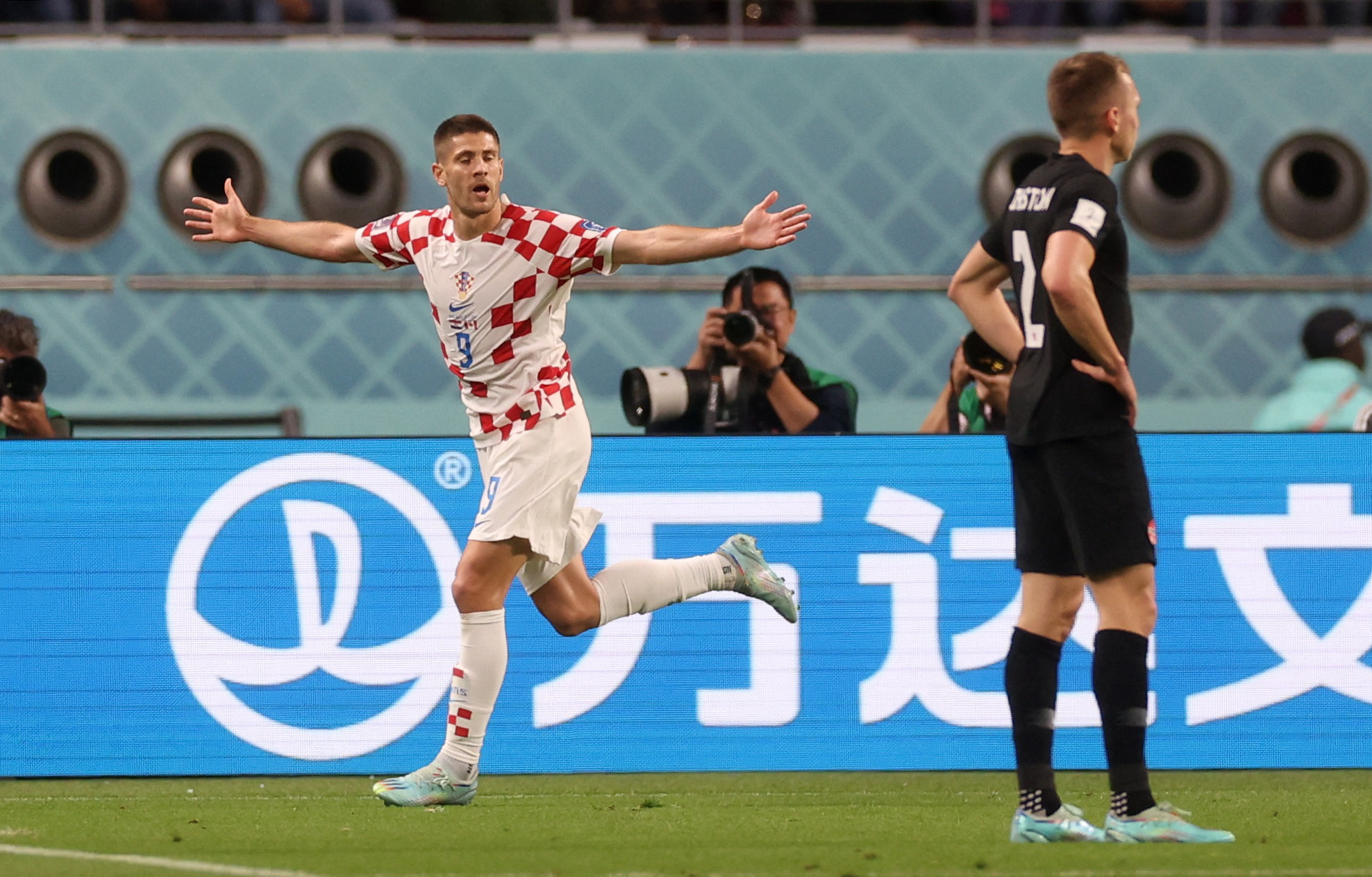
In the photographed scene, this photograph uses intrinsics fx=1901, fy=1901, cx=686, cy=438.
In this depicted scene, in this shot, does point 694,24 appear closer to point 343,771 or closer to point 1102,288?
point 343,771

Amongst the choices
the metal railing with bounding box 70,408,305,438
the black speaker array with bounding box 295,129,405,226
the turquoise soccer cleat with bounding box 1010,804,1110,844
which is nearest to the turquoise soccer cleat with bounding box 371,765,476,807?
the turquoise soccer cleat with bounding box 1010,804,1110,844

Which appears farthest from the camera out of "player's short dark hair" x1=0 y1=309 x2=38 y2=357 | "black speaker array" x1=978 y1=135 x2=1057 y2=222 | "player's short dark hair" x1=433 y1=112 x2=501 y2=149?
"black speaker array" x1=978 y1=135 x2=1057 y2=222

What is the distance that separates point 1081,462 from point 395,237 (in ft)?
7.76

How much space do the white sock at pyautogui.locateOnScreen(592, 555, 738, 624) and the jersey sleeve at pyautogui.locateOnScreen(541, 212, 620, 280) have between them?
3.45ft

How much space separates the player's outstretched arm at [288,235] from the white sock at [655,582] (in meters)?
1.32

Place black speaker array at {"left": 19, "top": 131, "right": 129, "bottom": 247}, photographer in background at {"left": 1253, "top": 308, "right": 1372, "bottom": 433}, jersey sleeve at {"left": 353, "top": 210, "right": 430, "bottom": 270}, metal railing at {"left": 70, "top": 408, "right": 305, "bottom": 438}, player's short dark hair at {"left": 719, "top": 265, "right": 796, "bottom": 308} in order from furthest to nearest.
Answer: black speaker array at {"left": 19, "top": 131, "right": 129, "bottom": 247}
metal railing at {"left": 70, "top": 408, "right": 305, "bottom": 438}
photographer in background at {"left": 1253, "top": 308, "right": 1372, "bottom": 433}
player's short dark hair at {"left": 719, "top": 265, "right": 796, "bottom": 308}
jersey sleeve at {"left": 353, "top": 210, "right": 430, "bottom": 270}

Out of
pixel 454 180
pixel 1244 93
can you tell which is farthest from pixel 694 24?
pixel 454 180

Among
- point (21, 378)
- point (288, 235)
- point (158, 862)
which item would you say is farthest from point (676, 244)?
point (21, 378)

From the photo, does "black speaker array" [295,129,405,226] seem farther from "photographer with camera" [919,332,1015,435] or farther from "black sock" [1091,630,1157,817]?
"black sock" [1091,630,1157,817]

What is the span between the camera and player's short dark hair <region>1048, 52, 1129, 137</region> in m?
4.86

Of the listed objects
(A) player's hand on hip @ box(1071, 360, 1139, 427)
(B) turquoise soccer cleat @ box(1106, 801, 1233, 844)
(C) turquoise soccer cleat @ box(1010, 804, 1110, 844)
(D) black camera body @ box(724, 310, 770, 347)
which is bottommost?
(C) turquoise soccer cleat @ box(1010, 804, 1110, 844)

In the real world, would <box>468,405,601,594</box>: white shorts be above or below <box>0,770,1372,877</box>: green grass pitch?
above

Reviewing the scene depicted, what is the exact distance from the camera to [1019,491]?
16.6ft

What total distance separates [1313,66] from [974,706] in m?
7.71
